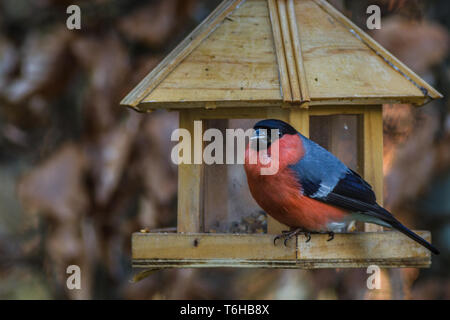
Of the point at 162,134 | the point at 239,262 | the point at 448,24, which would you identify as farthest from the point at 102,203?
the point at 448,24

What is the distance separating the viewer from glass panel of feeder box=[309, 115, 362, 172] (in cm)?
272

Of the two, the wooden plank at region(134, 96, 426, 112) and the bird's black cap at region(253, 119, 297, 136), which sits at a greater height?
the wooden plank at region(134, 96, 426, 112)

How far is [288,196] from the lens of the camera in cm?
252

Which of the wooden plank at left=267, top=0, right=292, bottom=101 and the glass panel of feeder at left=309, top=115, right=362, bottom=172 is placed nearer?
the wooden plank at left=267, top=0, right=292, bottom=101

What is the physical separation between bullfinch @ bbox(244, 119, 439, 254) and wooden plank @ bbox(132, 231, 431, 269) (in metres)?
0.06

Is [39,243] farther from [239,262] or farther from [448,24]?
[448,24]

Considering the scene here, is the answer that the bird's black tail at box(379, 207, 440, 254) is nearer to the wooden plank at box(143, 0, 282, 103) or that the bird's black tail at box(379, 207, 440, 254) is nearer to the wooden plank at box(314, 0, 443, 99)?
the wooden plank at box(314, 0, 443, 99)

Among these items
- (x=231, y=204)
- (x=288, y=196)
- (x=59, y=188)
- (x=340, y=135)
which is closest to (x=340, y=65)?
(x=340, y=135)

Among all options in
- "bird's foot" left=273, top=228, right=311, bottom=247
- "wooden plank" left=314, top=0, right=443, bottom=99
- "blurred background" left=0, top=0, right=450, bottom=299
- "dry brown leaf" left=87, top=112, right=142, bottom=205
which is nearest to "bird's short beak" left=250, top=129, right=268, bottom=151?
"bird's foot" left=273, top=228, right=311, bottom=247

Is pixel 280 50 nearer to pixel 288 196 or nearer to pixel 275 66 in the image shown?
pixel 275 66

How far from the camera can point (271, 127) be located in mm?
2471

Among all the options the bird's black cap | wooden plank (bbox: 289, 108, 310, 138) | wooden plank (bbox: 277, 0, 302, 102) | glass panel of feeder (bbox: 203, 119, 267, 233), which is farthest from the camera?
glass panel of feeder (bbox: 203, 119, 267, 233)
